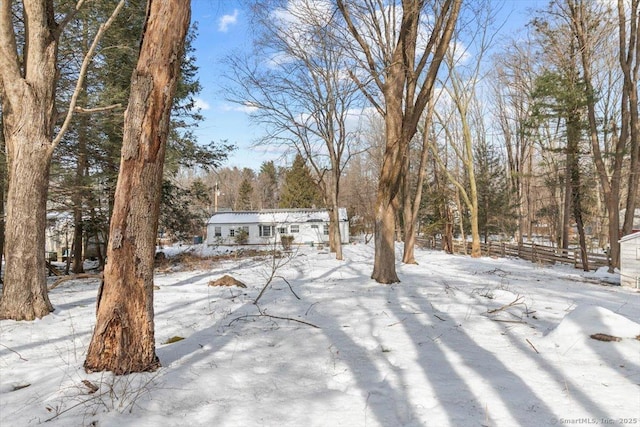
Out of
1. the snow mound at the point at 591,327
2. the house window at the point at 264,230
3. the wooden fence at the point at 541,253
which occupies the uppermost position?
the house window at the point at 264,230

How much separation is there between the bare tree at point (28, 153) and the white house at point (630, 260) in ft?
45.3

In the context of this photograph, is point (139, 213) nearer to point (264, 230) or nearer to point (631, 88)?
point (631, 88)

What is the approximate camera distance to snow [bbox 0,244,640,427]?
246 centimetres

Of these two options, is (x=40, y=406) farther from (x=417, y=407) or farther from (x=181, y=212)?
(x=181, y=212)

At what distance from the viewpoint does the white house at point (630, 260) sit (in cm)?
1077

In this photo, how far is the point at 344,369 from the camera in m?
3.29

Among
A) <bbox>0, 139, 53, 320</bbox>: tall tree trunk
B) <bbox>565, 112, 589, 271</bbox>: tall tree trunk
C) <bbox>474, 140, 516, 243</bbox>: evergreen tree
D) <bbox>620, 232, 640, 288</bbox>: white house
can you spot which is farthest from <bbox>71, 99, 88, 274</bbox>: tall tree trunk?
<bbox>474, 140, 516, 243</bbox>: evergreen tree

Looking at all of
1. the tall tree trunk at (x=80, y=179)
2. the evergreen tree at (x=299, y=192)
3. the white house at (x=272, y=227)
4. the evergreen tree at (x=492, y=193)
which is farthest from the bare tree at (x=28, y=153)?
the evergreen tree at (x=299, y=192)

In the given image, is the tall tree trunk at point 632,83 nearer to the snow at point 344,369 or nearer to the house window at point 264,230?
the snow at point 344,369

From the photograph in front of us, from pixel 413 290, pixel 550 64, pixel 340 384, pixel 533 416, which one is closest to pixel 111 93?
pixel 413 290

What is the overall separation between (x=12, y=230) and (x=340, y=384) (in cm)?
496

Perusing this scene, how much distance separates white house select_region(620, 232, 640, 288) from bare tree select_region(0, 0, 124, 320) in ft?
45.3

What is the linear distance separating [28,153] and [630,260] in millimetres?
14454

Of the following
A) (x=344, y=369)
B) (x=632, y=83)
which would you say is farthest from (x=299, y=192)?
(x=344, y=369)
